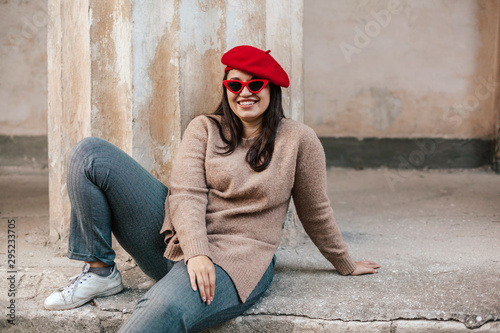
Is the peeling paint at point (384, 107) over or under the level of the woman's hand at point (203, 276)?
over

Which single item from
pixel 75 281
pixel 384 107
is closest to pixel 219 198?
pixel 75 281

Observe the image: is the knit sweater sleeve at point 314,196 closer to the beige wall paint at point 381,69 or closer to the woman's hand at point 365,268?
the woman's hand at point 365,268

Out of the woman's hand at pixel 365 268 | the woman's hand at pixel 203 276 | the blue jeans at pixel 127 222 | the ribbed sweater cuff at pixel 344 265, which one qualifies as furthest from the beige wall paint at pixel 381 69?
the woman's hand at pixel 203 276

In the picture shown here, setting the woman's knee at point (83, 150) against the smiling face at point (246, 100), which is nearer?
the woman's knee at point (83, 150)

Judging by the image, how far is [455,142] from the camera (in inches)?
263

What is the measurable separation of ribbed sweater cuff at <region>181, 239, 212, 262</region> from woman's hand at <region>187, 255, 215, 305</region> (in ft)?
0.09

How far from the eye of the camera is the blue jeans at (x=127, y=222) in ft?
6.13

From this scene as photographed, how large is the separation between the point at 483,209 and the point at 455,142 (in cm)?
279

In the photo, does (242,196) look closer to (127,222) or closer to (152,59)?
(127,222)

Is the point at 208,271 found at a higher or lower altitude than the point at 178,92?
lower

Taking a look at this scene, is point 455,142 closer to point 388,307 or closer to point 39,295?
point 388,307

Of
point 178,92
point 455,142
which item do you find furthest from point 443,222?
point 455,142

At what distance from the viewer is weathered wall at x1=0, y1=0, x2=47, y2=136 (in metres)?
6.83

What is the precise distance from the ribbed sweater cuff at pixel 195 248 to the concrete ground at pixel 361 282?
1.09 ft
